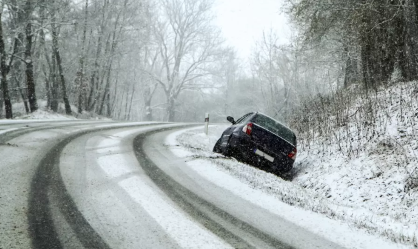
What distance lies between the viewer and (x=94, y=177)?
5094mm

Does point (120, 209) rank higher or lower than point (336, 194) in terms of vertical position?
higher

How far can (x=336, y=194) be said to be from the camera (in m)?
6.82

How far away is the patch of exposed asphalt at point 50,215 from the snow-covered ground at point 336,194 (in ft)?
8.36

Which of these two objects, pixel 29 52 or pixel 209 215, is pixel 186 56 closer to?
pixel 29 52

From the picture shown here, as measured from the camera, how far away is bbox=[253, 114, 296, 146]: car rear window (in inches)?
327

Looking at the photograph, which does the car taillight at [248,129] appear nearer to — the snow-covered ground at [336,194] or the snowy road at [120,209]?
the snow-covered ground at [336,194]

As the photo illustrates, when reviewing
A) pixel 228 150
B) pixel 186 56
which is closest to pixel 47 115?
pixel 228 150

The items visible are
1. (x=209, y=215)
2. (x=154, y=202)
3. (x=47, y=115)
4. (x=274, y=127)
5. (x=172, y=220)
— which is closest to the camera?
(x=172, y=220)

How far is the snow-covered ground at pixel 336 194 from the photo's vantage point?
406 cm

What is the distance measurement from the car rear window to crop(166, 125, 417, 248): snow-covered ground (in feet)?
3.28

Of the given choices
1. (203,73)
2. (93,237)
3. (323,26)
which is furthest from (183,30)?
(93,237)

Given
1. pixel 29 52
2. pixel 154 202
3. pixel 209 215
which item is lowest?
pixel 209 215

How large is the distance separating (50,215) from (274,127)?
244 inches

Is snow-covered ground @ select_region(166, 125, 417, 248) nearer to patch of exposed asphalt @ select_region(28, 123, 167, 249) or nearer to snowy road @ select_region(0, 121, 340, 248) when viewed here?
snowy road @ select_region(0, 121, 340, 248)
